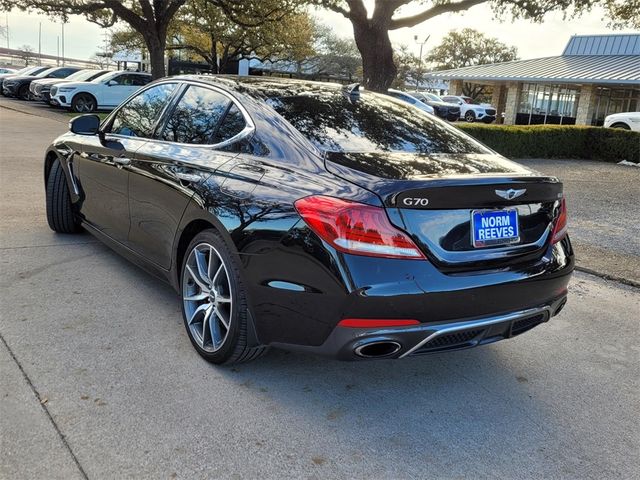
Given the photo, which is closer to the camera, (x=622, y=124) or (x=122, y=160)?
(x=122, y=160)

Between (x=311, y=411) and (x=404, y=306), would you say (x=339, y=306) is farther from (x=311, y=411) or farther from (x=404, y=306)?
(x=311, y=411)

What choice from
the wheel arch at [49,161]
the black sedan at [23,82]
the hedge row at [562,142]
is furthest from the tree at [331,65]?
the wheel arch at [49,161]

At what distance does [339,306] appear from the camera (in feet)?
8.55

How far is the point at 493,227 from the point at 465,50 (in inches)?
2889

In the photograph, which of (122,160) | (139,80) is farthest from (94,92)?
(122,160)

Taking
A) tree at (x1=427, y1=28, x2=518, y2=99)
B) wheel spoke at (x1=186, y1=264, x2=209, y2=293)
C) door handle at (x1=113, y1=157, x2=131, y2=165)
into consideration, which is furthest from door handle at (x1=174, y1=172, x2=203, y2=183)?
tree at (x1=427, y1=28, x2=518, y2=99)

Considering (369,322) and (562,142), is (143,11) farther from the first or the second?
(369,322)

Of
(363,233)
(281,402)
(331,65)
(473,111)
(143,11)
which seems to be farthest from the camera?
(331,65)

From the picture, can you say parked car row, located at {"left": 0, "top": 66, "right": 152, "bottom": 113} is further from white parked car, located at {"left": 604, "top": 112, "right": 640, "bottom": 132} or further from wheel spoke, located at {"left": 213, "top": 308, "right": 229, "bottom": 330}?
wheel spoke, located at {"left": 213, "top": 308, "right": 229, "bottom": 330}

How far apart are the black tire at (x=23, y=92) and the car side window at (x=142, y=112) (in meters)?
26.4

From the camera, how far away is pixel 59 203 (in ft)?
17.7

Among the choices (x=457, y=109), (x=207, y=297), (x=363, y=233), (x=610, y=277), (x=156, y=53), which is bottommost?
(x=610, y=277)

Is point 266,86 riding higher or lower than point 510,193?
higher

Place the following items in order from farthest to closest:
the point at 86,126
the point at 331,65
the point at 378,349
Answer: the point at 331,65
the point at 86,126
the point at 378,349
